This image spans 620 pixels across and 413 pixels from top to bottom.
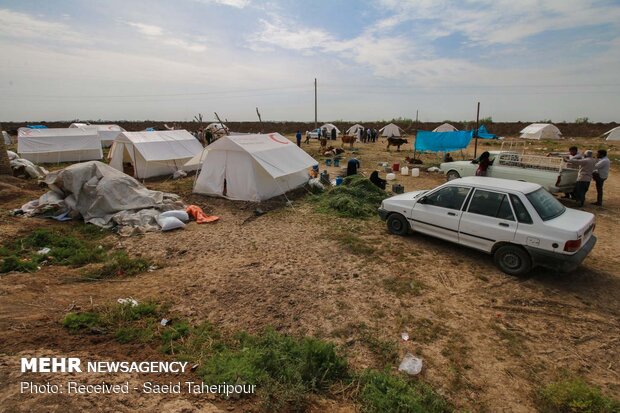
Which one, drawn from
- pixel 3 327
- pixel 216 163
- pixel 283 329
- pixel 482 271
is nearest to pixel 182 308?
pixel 283 329

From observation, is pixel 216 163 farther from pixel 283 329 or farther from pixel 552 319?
pixel 552 319

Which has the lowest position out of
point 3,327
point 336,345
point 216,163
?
point 336,345

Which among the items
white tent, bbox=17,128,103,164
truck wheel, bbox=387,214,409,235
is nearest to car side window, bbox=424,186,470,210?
truck wheel, bbox=387,214,409,235

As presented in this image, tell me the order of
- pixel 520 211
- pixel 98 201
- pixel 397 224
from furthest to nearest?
pixel 98 201 → pixel 397 224 → pixel 520 211

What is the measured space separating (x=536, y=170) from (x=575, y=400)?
9.10 m

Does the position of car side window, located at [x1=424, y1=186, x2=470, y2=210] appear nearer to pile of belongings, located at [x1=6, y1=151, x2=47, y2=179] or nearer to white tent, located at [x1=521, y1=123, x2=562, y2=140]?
pile of belongings, located at [x1=6, y1=151, x2=47, y2=179]

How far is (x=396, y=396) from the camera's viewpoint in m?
3.12

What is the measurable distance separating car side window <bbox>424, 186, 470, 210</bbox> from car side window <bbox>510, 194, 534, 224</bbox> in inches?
33.6

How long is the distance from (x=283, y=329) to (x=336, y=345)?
785 mm

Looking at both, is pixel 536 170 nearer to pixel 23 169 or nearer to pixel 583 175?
pixel 583 175

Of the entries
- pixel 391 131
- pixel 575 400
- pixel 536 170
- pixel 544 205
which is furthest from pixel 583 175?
pixel 391 131

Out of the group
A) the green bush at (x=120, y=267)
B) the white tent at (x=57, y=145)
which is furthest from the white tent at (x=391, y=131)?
the green bush at (x=120, y=267)

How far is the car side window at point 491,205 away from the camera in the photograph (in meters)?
5.75

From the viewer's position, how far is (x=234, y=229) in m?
8.59
